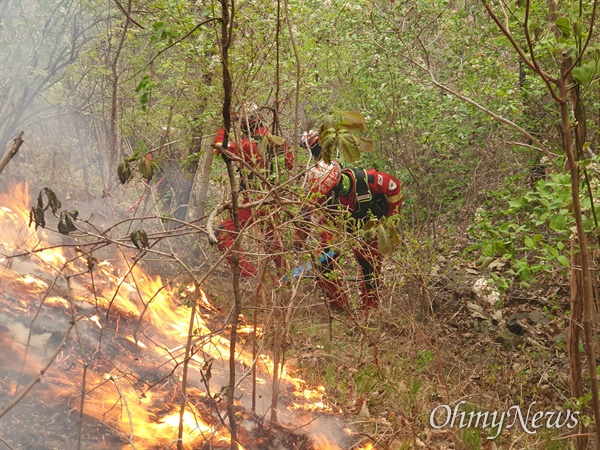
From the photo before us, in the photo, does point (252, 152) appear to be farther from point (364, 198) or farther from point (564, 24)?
point (364, 198)

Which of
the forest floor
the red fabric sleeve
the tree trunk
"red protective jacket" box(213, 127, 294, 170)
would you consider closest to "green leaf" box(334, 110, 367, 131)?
"red protective jacket" box(213, 127, 294, 170)

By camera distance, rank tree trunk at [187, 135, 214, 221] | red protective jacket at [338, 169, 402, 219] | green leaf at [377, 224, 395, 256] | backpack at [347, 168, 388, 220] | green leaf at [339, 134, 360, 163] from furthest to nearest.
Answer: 1. tree trunk at [187, 135, 214, 221]
2. red protective jacket at [338, 169, 402, 219]
3. backpack at [347, 168, 388, 220]
4. green leaf at [377, 224, 395, 256]
5. green leaf at [339, 134, 360, 163]

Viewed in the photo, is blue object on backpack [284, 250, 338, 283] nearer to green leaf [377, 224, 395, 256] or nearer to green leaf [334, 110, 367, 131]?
green leaf [377, 224, 395, 256]

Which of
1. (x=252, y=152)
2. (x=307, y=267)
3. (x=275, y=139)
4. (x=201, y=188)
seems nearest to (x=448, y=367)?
Answer: (x=307, y=267)

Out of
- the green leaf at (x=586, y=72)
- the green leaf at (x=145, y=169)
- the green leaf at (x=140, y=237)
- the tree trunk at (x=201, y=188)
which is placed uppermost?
the green leaf at (x=586, y=72)

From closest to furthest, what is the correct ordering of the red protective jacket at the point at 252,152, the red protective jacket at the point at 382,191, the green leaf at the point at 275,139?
1. the green leaf at the point at 275,139
2. the red protective jacket at the point at 252,152
3. the red protective jacket at the point at 382,191

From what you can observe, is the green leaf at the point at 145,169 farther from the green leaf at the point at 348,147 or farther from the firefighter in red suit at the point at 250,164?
the green leaf at the point at 348,147

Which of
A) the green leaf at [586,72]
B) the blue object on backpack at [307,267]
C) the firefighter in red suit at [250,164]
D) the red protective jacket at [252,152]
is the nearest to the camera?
the green leaf at [586,72]

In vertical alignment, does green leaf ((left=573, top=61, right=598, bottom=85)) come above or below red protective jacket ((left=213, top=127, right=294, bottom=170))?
above

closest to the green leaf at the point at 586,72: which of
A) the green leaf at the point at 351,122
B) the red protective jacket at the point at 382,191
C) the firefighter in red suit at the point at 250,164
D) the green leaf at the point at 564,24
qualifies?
the green leaf at the point at 564,24

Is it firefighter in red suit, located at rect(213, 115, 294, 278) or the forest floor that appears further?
the forest floor

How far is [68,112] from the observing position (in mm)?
6207

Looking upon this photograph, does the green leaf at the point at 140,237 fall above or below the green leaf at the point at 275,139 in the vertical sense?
below

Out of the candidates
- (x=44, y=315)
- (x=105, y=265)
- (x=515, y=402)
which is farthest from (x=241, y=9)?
(x=515, y=402)
